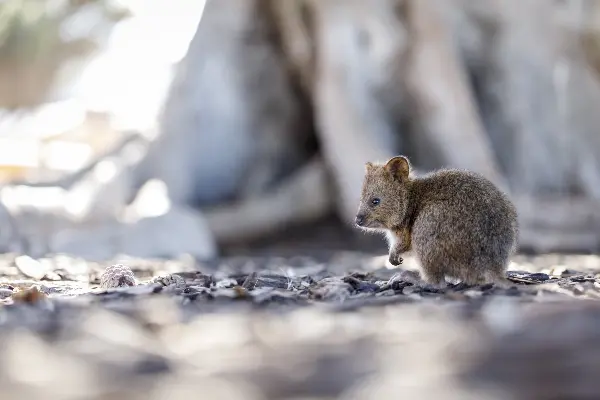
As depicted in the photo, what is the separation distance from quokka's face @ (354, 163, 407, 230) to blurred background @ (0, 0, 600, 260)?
6.42 m

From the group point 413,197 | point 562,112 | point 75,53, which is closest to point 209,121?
point 75,53

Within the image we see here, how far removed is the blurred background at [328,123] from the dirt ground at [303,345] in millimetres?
7765

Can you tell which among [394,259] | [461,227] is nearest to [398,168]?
[394,259]

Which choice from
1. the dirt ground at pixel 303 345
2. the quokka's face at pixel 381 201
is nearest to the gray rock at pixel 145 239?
the quokka's face at pixel 381 201

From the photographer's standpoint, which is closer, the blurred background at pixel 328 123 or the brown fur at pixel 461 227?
the brown fur at pixel 461 227

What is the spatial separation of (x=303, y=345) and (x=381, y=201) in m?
2.41

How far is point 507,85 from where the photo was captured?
1377cm

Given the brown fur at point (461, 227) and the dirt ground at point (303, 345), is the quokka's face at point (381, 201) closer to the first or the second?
the brown fur at point (461, 227)

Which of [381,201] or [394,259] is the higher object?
[381,201]

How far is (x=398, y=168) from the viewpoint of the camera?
5.06 m

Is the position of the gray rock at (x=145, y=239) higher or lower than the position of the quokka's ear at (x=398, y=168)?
lower

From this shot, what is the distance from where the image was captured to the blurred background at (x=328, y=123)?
1205 centimetres

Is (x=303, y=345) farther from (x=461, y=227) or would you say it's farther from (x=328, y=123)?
(x=328, y=123)

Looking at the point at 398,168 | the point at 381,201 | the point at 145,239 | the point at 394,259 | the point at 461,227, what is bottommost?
the point at 145,239
